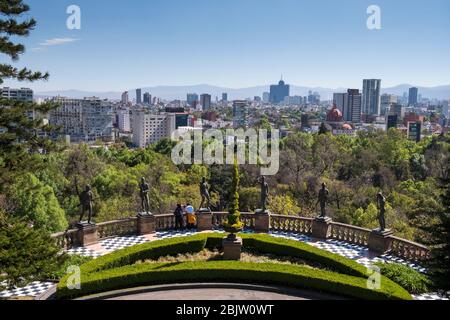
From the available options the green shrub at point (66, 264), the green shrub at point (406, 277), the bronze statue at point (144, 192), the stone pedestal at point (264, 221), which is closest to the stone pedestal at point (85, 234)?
the green shrub at point (66, 264)

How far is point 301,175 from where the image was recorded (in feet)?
146

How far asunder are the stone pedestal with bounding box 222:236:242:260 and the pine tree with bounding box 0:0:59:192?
320 inches

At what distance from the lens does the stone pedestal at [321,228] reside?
75.9 ft

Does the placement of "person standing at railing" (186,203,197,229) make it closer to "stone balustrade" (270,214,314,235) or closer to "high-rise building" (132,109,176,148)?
"stone balustrade" (270,214,314,235)

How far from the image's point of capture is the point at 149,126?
173 metres

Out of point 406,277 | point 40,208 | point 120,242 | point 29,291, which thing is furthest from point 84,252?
point 406,277

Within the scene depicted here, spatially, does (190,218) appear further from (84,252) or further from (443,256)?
(443,256)

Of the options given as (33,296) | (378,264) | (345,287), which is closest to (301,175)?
(378,264)

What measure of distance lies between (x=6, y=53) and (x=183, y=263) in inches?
389

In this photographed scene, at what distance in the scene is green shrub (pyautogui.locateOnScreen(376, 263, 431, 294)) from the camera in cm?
1686

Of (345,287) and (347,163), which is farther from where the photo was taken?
(347,163)

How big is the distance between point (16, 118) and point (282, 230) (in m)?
14.7
